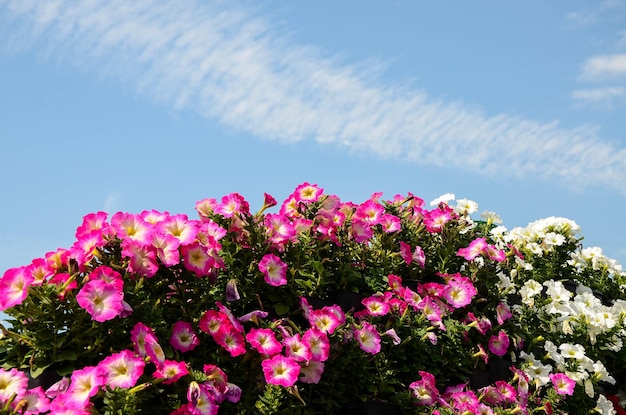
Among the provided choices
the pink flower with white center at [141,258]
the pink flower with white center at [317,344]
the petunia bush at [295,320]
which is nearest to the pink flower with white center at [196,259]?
the petunia bush at [295,320]

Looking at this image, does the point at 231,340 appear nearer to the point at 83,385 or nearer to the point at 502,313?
the point at 83,385

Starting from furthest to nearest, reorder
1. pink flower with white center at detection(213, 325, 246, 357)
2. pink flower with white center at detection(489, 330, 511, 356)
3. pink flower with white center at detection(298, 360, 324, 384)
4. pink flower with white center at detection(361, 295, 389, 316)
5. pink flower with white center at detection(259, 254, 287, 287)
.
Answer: pink flower with white center at detection(489, 330, 511, 356), pink flower with white center at detection(361, 295, 389, 316), pink flower with white center at detection(259, 254, 287, 287), pink flower with white center at detection(298, 360, 324, 384), pink flower with white center at detection(213, 325, 246, 357)

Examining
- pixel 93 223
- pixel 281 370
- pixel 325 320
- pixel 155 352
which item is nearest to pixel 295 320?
pixel 325 320

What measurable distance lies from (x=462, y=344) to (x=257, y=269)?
1.49 meters

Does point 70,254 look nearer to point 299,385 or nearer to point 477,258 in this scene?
point 299,385

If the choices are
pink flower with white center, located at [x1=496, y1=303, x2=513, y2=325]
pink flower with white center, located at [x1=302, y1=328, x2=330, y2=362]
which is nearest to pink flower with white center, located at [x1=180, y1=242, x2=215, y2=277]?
pink flower with white center, located at [x1=302, y1=328, x2=330, y2=362]

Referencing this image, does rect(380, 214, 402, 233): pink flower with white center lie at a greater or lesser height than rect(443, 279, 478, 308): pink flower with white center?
greater

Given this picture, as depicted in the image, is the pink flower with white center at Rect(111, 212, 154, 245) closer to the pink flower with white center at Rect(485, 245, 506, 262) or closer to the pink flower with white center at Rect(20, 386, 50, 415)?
the pink flower with white center at Rect(20, 386, 50, 415)

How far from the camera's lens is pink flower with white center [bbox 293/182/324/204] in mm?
3979

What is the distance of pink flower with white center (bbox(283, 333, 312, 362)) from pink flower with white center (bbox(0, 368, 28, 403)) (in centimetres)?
115

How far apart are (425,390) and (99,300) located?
179 centimetres

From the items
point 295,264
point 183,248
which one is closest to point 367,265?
point 295,264

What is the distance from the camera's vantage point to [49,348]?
9.37 ft

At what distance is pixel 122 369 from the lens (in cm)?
277
